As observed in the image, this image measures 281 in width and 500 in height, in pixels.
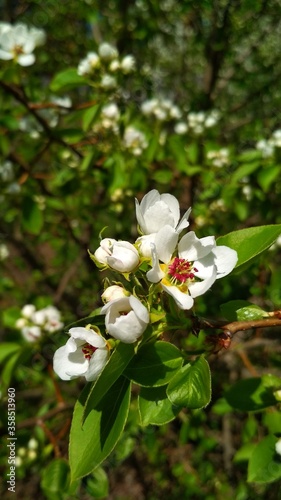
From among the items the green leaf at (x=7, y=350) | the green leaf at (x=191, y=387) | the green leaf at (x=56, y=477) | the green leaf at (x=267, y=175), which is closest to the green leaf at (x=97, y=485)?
the green leaf at (x=56, y=477)

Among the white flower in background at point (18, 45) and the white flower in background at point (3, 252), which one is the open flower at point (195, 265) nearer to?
the white flower in background at point (18, 45)

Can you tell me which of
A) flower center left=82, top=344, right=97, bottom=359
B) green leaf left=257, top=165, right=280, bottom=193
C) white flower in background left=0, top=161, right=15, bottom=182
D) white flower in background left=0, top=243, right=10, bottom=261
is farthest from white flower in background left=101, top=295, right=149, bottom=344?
white flower in background left=0, top=243, right=10, bottom=261

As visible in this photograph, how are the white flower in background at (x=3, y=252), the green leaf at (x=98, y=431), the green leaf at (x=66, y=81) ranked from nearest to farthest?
the green leaf at (x=98, y=431)
the green leaf at (x=66, y=81)
the white flower in background at (x=3, y=252)

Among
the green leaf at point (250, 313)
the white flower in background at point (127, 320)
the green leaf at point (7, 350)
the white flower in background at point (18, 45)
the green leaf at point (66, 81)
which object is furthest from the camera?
the white flower in background at point (18, 45)

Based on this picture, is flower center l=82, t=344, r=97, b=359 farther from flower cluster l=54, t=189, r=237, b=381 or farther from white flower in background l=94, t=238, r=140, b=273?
white flower in background l=94, t=238, r=140, b=273

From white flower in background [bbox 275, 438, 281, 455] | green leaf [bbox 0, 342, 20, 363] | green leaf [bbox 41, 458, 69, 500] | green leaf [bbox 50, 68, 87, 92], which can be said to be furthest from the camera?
green leaf [bbox 50, 68, 87, 92]

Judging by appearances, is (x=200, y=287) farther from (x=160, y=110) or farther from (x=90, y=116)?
(x=160, y=110)

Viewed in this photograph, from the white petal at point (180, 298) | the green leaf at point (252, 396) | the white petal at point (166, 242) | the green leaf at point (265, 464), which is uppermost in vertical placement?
the white petal at point (166, 242)
